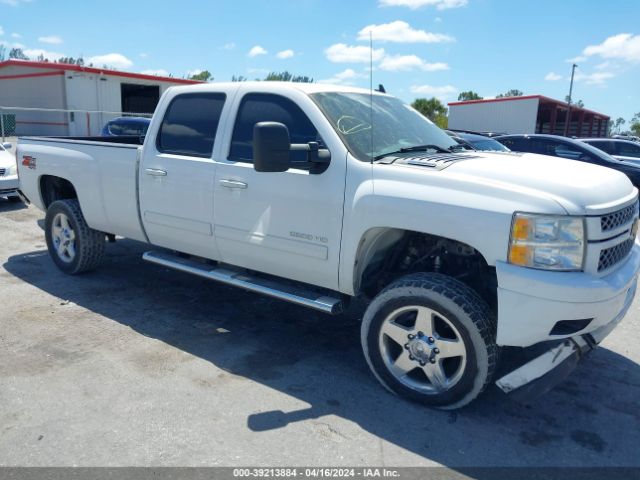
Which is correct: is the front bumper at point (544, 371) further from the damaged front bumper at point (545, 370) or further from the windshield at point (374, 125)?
the windshield at point (374, 125)

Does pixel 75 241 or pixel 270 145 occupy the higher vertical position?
pixel 270 145

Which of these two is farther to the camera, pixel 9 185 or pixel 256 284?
pixel 9 185

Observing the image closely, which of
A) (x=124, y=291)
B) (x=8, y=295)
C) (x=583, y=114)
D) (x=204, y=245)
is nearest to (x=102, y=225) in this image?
(x=124, y=291)

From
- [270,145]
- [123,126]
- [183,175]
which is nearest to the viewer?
[270,145]

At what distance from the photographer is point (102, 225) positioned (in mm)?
5559

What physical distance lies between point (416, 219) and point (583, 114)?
53.0m

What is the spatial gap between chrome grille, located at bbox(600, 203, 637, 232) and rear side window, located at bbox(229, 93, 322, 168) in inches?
74.0

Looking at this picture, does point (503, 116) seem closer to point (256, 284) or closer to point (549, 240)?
point (256, 284)

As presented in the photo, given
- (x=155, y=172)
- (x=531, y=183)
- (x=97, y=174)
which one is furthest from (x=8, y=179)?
(x=531, y=183)

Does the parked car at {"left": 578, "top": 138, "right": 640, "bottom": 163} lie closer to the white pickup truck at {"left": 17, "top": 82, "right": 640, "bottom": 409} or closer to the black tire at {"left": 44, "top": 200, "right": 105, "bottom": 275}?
the white pickup truck at {"left": 17, "top": 82, "right": 640, "bottom": 409}

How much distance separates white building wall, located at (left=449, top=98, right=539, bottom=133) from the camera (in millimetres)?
40312

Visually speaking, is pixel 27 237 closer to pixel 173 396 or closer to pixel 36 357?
pixel 36 357

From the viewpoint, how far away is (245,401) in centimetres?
359

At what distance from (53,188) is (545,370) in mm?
5481
